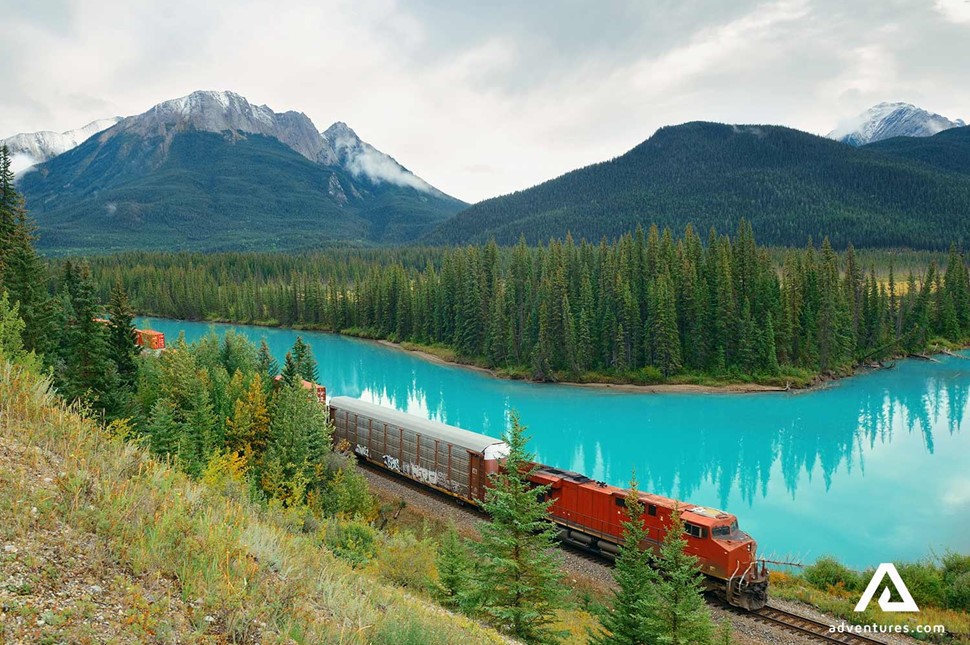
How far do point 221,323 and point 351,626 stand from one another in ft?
490

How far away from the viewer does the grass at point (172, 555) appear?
23.6 ft

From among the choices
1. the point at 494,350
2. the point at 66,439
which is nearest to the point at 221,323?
the point at 494,350

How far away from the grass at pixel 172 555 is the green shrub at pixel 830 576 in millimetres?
22197

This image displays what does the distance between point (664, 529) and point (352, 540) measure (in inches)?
476

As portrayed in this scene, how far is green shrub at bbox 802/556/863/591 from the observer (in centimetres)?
2625

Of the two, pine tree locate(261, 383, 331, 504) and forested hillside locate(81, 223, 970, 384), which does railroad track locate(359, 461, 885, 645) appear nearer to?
pine tree locate(261, 383, 331, 504)

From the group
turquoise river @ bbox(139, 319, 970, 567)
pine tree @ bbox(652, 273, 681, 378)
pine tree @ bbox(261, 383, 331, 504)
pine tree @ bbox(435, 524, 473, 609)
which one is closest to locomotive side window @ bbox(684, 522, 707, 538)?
pine tree @ bbox(435, 524, 473, 609)

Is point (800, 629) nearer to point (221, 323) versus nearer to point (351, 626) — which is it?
point (351, 626)

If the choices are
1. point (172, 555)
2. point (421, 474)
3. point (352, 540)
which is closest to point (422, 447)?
point (421, 474)

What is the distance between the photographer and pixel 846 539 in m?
35.9

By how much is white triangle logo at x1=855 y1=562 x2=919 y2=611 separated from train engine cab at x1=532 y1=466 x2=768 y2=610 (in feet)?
10.6

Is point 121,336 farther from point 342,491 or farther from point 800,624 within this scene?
point 800,624

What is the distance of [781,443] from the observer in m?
56.1

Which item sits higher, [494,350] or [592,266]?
[592,266]
